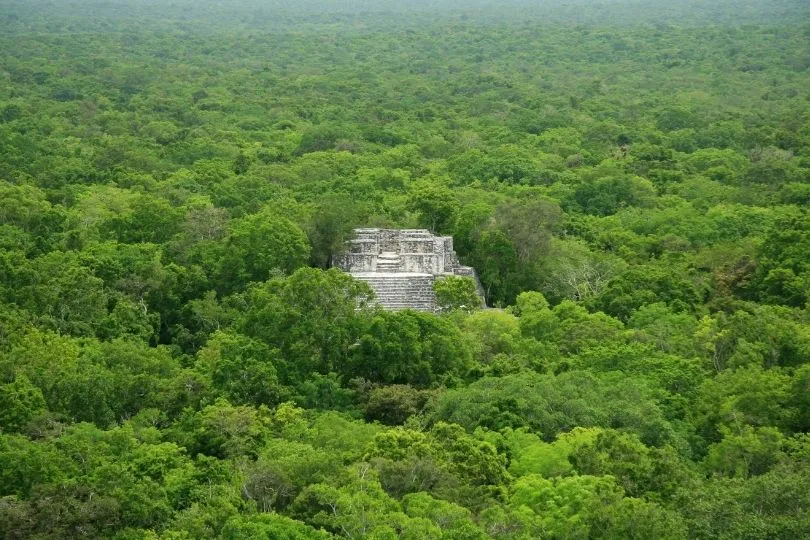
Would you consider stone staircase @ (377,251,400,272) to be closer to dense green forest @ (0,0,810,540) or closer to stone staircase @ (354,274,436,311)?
stone staircase @ (354,274,436,311)

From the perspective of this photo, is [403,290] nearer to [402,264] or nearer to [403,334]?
[402,264]

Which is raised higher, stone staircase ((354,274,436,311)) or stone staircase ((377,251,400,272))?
stone staircase ((377,251,400,272))

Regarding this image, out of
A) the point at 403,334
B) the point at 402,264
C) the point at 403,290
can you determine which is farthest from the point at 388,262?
the point at 403,334

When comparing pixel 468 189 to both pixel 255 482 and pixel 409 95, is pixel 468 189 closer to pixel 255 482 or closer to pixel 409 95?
pixel 255 482

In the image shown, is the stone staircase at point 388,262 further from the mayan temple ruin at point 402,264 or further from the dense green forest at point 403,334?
the dense green forest at point 403,334

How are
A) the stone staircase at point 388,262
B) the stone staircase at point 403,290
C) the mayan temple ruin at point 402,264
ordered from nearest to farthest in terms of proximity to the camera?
the stone staircase at point 403,290
the mayan temple ruin at point 402,264
the stone staircase at point 388,262

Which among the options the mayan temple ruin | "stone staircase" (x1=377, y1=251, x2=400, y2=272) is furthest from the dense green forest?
"stone staircase" (x1=377, y1=251, x2=400, y2=272)

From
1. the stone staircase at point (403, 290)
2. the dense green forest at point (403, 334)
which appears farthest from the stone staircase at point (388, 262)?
the dense green forest at point (403, 334)
